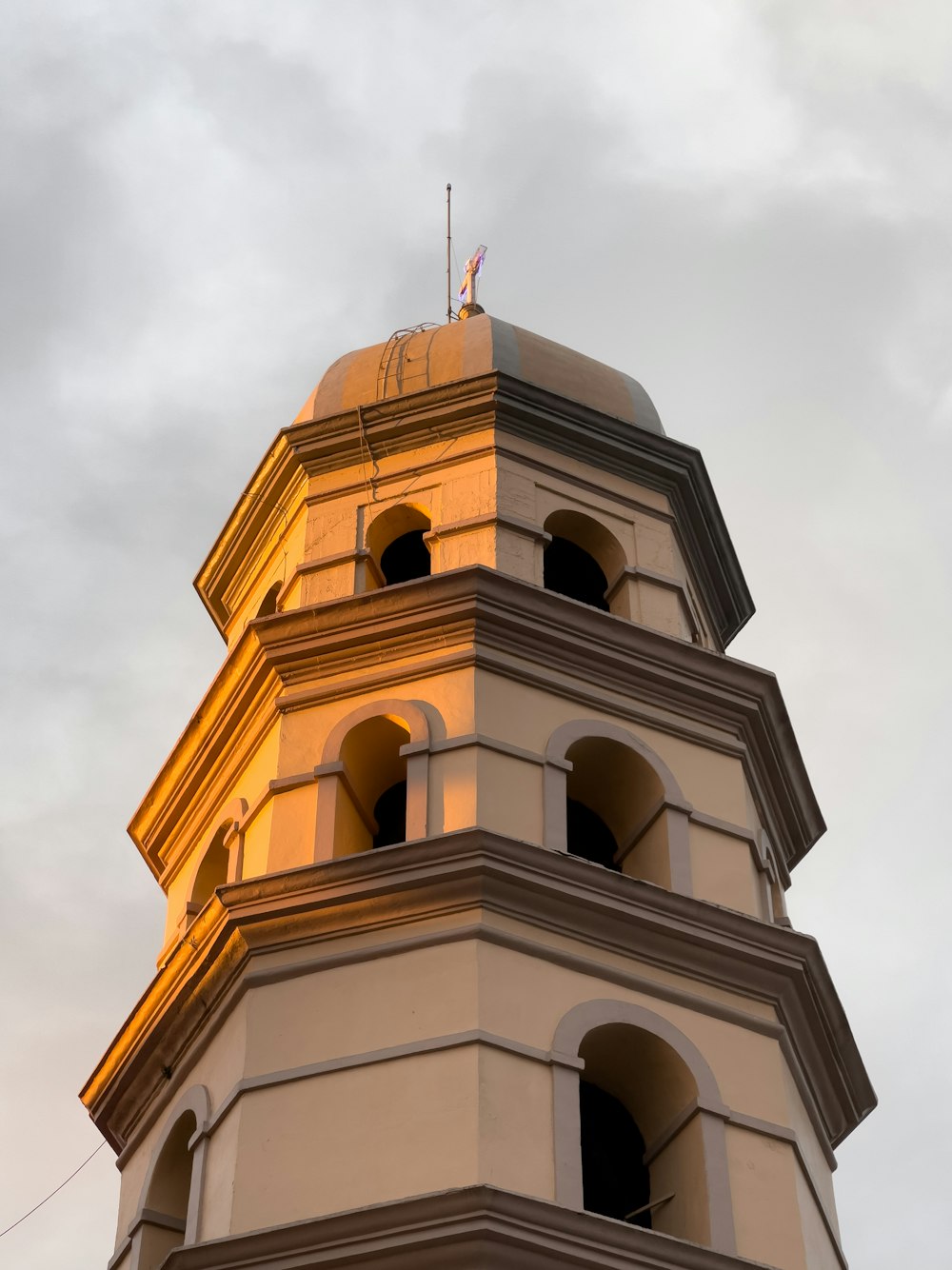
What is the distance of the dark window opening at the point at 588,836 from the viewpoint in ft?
72.9

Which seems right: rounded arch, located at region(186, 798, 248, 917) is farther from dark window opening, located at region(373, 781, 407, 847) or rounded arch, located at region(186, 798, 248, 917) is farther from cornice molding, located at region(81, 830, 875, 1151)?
cornice molding, located at region(81, 830, 875, 1151)

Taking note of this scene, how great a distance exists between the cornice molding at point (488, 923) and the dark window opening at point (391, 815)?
6.19 feet

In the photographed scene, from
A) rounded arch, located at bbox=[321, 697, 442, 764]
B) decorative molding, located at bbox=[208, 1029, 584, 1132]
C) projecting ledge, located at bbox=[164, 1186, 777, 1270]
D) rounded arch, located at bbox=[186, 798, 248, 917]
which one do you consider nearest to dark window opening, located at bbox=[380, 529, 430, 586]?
rounded arch, located at bbox=[321, 697, 442, 764]

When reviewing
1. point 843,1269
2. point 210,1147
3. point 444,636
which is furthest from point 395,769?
point 843,1269

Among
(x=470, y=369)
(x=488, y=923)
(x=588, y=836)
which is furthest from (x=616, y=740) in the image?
(x=470, y=369)

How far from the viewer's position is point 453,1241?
1700 centimetres

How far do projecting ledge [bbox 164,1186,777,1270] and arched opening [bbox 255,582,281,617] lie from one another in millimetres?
9146

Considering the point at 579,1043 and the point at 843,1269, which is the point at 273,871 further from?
the point at 843,1269

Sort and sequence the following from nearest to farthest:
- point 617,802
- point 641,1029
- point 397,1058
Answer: point 397,1058, point 641,1029, point 617,802

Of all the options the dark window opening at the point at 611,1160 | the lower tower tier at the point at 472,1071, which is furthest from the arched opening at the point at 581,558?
the dark window opening at the point at 611,1160

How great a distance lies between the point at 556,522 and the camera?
24891 millimetres

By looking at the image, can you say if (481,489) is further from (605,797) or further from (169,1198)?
(169,1198)

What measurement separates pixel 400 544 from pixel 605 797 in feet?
13.6

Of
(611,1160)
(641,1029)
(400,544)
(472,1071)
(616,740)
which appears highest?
(400,544)
